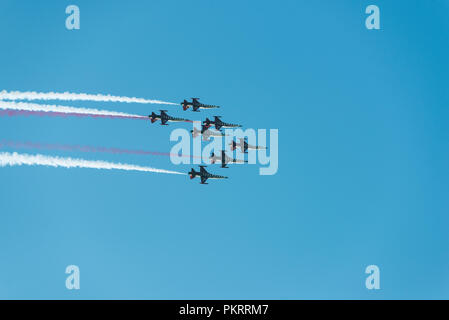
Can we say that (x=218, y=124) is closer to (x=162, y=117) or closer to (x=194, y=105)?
(x=194, y=105)

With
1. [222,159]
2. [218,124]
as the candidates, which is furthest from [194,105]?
[222,159]

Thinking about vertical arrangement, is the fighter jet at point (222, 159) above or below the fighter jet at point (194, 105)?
below

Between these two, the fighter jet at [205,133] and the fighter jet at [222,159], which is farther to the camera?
the fighter jet at [205,133]

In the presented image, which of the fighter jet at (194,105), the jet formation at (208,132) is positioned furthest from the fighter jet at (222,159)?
the fighter jet at (194,105)

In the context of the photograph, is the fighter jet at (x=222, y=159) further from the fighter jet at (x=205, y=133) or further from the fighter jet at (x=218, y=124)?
the fighter jet at (x=218, y=124)

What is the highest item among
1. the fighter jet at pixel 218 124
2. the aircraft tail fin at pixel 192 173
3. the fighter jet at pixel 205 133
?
the fighter jet at pixel 218 124

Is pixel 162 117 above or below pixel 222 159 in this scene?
above

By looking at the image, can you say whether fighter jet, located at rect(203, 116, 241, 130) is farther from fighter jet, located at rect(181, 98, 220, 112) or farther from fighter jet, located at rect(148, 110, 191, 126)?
fighter jet, located at rect(148, 110, 191, 126)

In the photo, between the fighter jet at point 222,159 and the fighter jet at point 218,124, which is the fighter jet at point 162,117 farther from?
the fighter jet at point 222,159

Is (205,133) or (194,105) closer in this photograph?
(194,105)

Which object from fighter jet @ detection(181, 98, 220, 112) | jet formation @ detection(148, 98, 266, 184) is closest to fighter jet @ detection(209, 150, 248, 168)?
jet formation @ detection(148, 98, 266, 184)

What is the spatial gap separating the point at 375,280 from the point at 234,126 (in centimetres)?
2558
